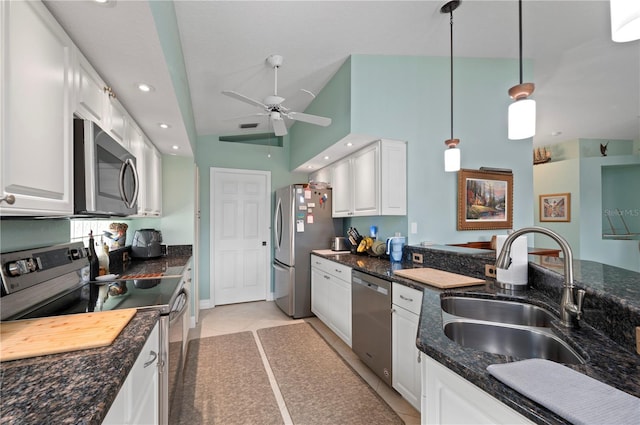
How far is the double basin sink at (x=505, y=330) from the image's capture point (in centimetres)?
109

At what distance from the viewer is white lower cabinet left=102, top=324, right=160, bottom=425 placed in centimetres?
A: 87

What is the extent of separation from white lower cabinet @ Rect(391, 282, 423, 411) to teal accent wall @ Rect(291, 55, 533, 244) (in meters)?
1.00

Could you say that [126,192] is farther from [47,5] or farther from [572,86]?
[572,86]

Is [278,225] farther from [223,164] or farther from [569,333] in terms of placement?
[569,333]

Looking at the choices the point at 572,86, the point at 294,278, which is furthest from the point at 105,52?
the point at 572,86

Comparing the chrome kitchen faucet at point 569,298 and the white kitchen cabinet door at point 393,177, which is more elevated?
the white kitchen cabinet door at point 393,177

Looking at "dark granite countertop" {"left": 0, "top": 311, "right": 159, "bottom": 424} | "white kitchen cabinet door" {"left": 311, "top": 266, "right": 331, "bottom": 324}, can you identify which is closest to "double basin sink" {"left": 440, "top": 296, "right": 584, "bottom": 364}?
"dark granite countertop" {"left": 0, "top": 311, "right": 159, "bottom": 424}

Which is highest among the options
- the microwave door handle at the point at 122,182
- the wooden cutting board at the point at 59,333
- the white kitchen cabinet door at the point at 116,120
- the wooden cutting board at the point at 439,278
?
the white kitchen cabinet door at the point at 116,120

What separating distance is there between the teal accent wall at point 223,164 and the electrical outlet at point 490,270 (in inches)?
136

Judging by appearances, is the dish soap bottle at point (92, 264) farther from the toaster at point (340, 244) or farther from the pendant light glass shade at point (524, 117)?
the pendant light glass shade at point (524, 117)

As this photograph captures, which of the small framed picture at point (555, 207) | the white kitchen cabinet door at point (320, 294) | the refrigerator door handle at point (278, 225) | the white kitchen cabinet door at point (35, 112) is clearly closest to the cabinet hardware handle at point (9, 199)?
the white kitchen cabinet door at point (35, 112)

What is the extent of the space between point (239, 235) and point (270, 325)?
5.33 feet

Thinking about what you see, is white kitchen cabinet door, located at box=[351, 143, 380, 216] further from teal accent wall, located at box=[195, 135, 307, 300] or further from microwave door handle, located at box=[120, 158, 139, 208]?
microwave door handle, located at box=[120, 158, 139, 208]

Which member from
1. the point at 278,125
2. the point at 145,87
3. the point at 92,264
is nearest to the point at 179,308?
the point at 92,264
